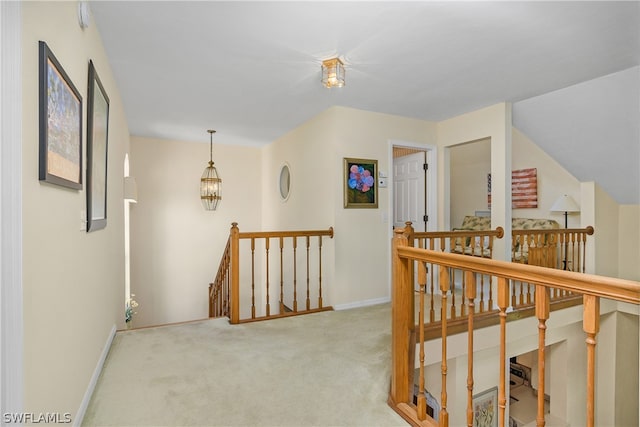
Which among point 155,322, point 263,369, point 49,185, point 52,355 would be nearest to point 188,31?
point 49,185

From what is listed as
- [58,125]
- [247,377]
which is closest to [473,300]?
[247,377]

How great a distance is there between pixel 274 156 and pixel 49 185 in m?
4.26

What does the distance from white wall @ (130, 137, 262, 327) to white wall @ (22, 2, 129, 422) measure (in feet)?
10.1

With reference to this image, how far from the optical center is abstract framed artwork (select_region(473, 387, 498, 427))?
152 inches

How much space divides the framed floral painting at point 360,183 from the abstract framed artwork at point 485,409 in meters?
2.64

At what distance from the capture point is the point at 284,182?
16.7ft

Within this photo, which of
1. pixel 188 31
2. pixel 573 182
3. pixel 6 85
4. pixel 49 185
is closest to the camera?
pixel 6 85

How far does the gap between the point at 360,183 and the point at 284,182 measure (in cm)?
172

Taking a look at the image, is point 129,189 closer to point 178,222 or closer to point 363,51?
point 178,222

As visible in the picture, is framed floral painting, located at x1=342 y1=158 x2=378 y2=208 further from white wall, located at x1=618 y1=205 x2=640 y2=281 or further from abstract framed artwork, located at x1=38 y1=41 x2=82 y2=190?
white wall, located at x1=618 y1=205 x2=640 y2=281

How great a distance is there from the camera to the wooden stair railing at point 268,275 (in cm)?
314

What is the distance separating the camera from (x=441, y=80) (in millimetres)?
2953

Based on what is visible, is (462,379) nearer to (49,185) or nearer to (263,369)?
(263,369)

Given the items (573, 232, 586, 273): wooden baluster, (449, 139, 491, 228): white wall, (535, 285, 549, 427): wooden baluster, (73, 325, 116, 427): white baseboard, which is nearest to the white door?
(449, 139, 491, 228): white wall
